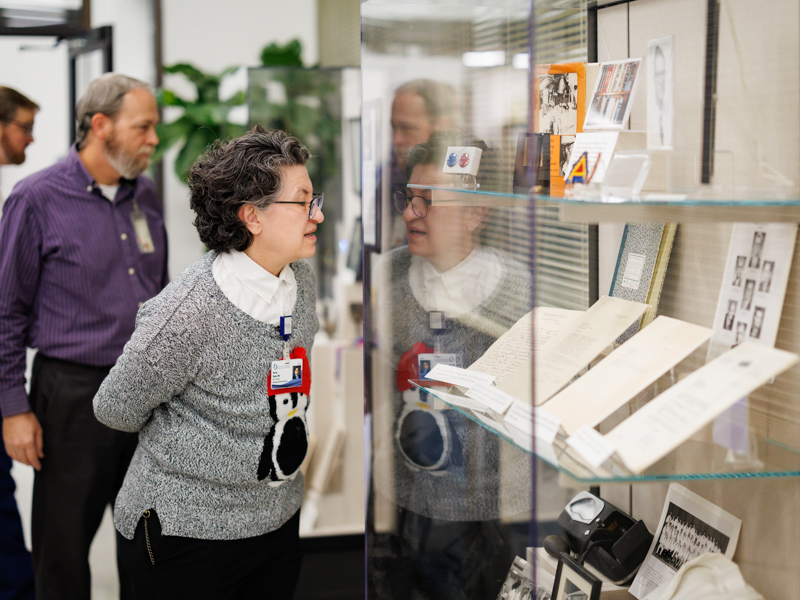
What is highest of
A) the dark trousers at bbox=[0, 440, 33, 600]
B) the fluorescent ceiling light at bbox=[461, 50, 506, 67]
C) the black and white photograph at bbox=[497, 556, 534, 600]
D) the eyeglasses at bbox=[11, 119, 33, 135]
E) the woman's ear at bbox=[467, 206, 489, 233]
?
the eyeglasses at bbox=[11, 119, 33, 135]

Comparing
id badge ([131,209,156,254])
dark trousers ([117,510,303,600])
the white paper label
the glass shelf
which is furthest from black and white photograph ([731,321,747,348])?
id badge ([131,209,156,254])

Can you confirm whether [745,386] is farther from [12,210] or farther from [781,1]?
[12,210]

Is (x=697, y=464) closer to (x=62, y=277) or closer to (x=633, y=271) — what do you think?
(x=633, y=271)

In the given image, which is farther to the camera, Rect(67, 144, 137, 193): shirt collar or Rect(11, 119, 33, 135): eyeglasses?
Rect(11, 119, 33, 135): eyeglasses

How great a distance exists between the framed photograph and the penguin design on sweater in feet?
2.32

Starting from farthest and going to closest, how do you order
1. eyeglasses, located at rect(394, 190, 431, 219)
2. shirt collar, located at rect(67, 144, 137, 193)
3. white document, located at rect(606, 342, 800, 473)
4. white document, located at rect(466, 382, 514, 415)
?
shirt collar, located at rect(67, 144, 137, 193) → eyeglasses, located at rect(394, 190, 431, 219) → white document, located at rect(466, 382, 514, 415) → white document, located at rect(606, 342, 800, 473)

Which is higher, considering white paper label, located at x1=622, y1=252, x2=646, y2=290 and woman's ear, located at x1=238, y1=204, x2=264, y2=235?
woman's ear, located at x1=238, y1=204, x2=264, y2=235

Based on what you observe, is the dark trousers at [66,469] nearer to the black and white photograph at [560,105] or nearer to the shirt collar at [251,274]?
the shirt collar at [251,274]

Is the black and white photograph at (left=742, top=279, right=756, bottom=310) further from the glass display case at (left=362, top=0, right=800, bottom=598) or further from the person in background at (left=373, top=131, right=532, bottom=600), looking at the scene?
the person in background at (left=373, top=131, right=532, bottom=600)

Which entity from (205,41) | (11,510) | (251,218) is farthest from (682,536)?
(205,41)

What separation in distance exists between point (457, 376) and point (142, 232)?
1689mm

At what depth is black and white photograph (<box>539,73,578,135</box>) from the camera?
4.35ft

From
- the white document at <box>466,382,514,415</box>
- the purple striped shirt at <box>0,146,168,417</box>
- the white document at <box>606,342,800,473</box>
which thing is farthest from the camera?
the purple striped shirt at <box>0,146,168,417</box>

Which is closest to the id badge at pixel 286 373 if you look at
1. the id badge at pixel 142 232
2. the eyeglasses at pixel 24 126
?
the id badge at pixel 142 232
